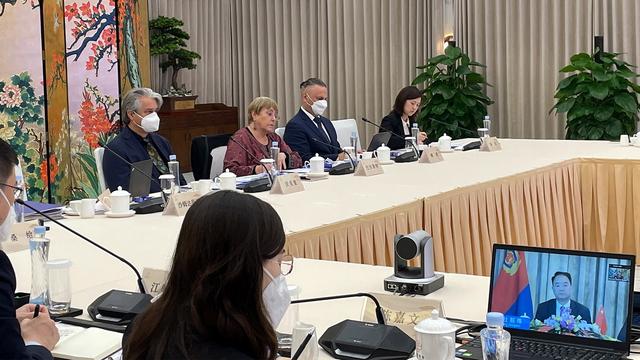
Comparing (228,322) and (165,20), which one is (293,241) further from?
(165,20)

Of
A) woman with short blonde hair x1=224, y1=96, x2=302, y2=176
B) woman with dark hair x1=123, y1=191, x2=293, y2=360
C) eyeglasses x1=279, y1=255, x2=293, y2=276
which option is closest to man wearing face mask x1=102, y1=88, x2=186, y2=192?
woman with short blonde hair x1=224, y1=96, x2=302, y2=176

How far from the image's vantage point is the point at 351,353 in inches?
73.9

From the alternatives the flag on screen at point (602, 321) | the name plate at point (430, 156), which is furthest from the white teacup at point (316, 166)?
the flag on screen at point (602, 321)

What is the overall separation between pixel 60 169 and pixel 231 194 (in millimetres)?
5567

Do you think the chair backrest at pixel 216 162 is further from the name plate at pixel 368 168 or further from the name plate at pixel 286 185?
the name plate at pixel 286 185

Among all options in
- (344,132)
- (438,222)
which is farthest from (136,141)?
(344,132)

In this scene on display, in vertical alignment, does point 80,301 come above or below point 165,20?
below

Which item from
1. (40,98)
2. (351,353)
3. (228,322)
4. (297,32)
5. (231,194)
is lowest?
(351,353)

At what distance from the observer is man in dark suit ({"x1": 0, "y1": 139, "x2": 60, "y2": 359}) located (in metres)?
1.68

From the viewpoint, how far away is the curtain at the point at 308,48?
28.7 feet

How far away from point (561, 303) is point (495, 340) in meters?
0.27

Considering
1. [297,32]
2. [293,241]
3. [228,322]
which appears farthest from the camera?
[297,32]

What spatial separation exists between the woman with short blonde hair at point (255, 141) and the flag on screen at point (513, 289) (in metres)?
3.07

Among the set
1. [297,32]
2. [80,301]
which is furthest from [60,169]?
[80,301]
